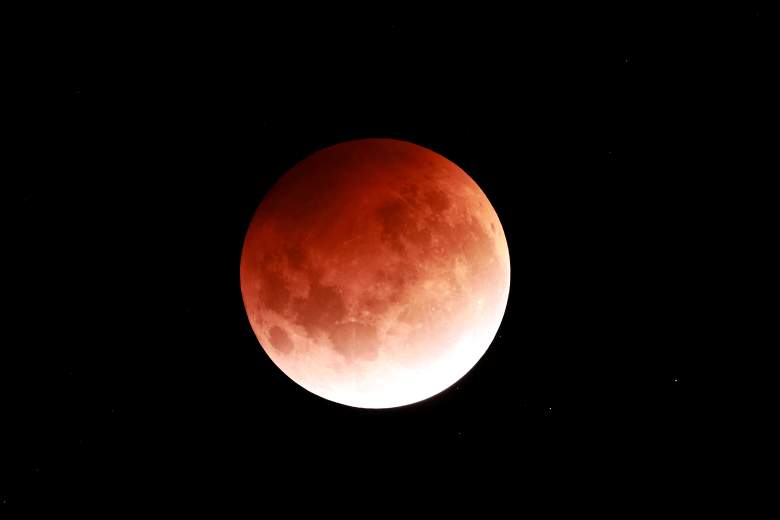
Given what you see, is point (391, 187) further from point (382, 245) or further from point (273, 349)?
point (273, 349)

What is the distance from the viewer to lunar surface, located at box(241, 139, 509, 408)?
4105 millimetres

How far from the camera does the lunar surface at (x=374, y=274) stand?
4.11 metres

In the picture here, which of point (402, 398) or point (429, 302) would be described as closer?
point (429, 302)

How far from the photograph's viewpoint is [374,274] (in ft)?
13.3

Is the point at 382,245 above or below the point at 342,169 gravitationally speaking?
below

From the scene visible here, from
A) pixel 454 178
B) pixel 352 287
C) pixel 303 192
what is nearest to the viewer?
pixel 352 287

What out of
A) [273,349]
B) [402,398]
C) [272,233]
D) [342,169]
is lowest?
[402,398]

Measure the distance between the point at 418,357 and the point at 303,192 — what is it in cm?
153

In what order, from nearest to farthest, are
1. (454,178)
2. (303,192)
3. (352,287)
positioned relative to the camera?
(352,287) < (303,192) < (454,178)

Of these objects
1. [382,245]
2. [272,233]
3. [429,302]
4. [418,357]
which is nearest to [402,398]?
[418,357]

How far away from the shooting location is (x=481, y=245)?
14.6 feet

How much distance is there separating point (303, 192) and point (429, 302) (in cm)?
129

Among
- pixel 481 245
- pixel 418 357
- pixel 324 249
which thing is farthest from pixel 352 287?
pixel 481 245

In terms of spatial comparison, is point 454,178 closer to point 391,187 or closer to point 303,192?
point 391,187
